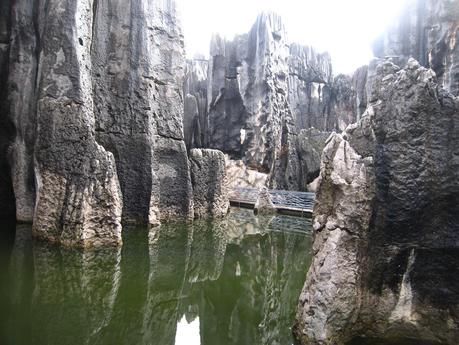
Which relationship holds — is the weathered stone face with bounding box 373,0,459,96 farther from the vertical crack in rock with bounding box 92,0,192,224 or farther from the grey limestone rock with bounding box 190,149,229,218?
the vertical crack in rock with bounding box 92,0,192,224

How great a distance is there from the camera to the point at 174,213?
24.9ft

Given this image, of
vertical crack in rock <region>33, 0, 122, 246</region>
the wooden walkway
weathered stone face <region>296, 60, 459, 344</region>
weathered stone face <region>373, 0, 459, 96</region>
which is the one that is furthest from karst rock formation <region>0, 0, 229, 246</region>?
weathered stone face <region>373, 0, 459, 96</region>

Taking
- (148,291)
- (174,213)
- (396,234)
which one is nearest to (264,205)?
(174,213)

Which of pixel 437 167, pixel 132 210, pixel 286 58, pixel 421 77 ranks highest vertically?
pixel 286 58

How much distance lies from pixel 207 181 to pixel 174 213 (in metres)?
1.48

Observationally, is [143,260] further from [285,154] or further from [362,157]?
[285,154]

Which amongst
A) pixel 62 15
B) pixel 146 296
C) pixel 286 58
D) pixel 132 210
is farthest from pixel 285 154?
pixel 146 296

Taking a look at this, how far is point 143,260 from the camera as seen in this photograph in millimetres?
4770

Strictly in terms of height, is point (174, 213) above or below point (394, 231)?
below

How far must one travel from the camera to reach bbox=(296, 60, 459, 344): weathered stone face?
2.45 metres

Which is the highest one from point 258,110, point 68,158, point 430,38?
point 430,38

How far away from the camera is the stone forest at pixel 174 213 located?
8.30ft

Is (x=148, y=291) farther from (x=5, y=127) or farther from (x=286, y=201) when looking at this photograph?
(x=286, y=201)

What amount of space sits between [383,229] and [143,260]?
10.3ft
